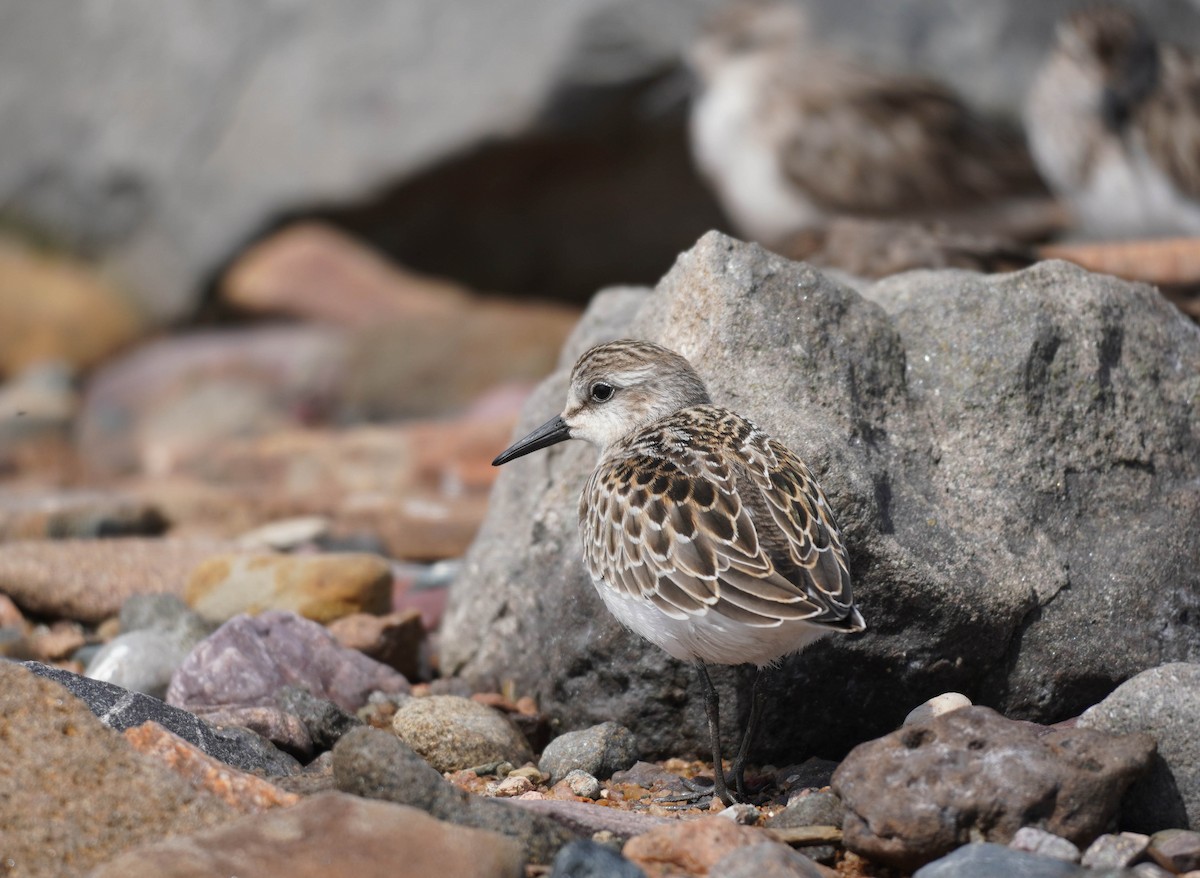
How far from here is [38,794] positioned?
3.99 metres

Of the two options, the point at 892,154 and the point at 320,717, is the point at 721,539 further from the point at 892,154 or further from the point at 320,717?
the point at 892,154

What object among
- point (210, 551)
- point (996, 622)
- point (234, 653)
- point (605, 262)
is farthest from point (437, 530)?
point (605, 262)

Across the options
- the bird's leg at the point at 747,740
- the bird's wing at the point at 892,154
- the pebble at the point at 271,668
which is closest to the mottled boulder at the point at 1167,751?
the bird's leg at the point at 747,740

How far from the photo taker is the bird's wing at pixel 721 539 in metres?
4.51

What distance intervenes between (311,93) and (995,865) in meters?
13.4

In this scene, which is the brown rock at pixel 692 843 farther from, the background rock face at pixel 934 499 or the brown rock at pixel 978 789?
the background rock face at pixel 934 499

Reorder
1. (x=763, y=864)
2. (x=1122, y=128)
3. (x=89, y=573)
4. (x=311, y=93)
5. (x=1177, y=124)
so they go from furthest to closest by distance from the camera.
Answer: (x=311, y=93), (x=1122, y=128), (x=1177, y=124), (x=89, y=573), (x=763, y=864)

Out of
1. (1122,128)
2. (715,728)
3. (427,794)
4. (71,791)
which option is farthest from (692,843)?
(1122,128)

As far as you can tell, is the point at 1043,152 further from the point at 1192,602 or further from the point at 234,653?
the point at 234,653

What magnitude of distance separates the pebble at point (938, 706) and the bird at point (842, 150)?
6265 millimetres

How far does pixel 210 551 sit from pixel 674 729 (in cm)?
350

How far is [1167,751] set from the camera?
14.5 feet

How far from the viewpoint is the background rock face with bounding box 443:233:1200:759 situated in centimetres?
517

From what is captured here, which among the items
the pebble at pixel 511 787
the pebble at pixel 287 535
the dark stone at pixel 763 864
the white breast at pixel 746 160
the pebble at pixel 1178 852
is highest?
the white breast at pixel 746 160
